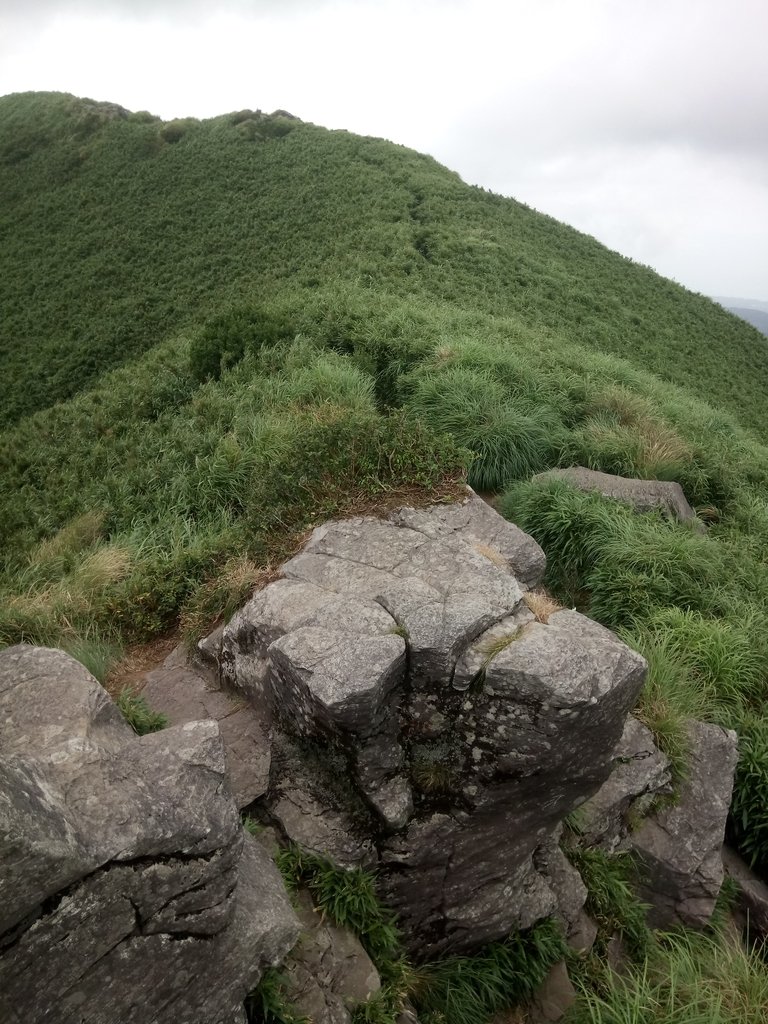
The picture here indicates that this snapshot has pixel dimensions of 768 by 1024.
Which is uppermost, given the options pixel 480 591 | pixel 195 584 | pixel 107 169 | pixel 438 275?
pixel 107 169

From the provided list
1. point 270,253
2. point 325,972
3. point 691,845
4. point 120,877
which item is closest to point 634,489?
point 691,845

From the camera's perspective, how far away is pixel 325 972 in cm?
382

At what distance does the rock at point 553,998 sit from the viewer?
452cm

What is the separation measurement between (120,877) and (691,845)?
4.44 metres

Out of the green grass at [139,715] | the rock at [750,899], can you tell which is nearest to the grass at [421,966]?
the green grass at [139,715]

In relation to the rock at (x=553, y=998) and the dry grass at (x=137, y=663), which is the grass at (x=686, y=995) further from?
the dry grass at (x=137, y=663)

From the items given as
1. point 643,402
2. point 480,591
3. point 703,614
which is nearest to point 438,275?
point 643,402

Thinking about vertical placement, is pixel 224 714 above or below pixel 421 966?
above

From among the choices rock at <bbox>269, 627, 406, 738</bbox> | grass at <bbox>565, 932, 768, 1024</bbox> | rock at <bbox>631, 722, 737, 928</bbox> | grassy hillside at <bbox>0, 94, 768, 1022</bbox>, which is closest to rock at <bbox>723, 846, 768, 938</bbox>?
grassy hillside at <bbox>0, 94, 768, 1022</bbox>

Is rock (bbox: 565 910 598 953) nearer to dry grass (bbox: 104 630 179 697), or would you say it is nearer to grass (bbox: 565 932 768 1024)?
grass (bbox: 565 932 768 1024)

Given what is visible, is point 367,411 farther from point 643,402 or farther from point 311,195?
point 311,195

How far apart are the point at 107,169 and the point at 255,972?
36310mm

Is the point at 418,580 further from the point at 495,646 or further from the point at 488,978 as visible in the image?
the point at 488,978

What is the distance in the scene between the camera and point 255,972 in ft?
11.5
